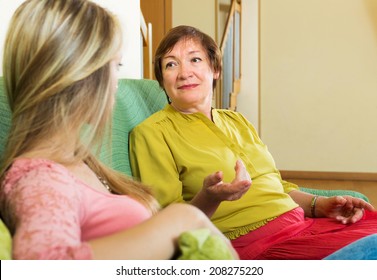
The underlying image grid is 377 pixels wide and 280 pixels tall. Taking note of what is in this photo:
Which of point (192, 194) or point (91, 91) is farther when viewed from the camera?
point (192, 194)

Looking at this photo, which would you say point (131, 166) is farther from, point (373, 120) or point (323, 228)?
point (373, 120)

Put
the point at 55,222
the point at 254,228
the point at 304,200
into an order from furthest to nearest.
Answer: the point at 304,200 < the point at 254,228 < the point at 55,222

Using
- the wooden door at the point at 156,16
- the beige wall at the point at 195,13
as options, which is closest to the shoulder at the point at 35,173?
the wooden door at the point at 156,16

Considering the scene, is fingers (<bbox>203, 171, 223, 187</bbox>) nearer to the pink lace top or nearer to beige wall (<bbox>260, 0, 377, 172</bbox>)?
the pink lace top

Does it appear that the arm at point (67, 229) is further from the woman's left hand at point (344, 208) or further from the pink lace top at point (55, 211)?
the woman's left hand at point (344, 208)

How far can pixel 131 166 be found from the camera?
2.42ft

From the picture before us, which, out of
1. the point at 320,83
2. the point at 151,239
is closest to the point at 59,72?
the point at 151,239

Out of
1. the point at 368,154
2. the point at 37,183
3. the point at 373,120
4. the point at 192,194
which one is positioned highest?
the point at 37,183

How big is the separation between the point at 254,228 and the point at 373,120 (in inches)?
94.8

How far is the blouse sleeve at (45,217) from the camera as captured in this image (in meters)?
0.31

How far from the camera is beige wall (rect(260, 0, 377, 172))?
2922 mm

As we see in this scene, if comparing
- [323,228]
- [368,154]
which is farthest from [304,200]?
[368,154]

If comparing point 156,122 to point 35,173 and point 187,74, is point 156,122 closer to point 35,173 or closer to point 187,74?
point 187,74

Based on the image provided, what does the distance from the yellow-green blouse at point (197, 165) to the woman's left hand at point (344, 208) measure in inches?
2.9
